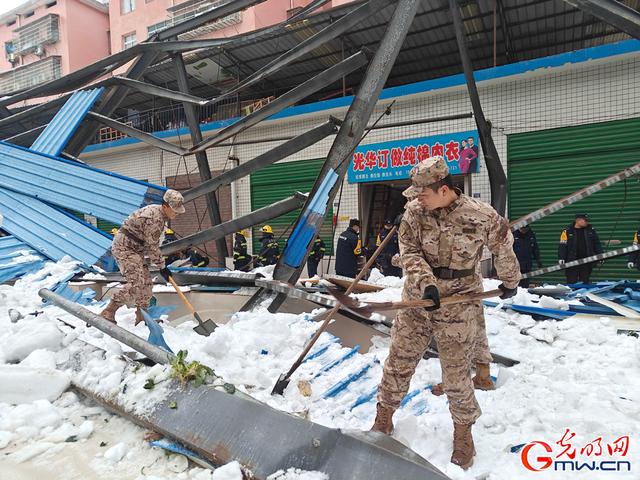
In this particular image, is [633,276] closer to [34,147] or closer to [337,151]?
[337,151]

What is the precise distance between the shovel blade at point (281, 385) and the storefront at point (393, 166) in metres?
7.93

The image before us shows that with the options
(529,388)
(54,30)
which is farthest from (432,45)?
(54,30)

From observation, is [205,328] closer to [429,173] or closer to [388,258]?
[429,173]

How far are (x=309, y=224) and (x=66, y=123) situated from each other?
5792mm

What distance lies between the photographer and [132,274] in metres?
4.96

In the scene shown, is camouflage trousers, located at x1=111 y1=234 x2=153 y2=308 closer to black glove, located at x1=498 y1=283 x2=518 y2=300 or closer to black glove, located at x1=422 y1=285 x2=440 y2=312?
black glove, located at x1=422 y1=285 x2=440 y2=312

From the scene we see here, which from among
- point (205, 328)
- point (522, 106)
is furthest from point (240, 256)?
point (522, 106)

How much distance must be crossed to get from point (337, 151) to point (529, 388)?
11.0 ft

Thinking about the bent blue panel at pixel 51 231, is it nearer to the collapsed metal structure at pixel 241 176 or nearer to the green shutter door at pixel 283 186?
the collapsed metal structure at pixel 241 176

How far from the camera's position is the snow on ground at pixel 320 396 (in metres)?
2.38

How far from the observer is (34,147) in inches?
303

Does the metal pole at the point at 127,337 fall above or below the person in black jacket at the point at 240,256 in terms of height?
above

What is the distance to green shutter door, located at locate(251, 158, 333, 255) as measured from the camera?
1223 cm

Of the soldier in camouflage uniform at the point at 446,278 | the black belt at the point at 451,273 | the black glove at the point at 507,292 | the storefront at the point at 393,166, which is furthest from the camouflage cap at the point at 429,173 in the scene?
the storefront at the point at 393,166
